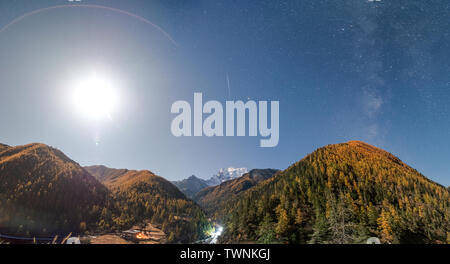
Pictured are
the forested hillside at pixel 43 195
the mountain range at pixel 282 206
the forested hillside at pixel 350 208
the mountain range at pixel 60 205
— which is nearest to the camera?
the forested hillside at pixel 350 208

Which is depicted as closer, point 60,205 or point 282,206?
point 282,206

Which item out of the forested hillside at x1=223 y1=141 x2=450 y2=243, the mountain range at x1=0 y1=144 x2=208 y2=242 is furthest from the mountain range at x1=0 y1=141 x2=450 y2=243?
the mountain range at x1=0 y1=144 x2=208 y2=242

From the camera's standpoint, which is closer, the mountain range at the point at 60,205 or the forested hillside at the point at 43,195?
the forested hillside at the point at 43,195

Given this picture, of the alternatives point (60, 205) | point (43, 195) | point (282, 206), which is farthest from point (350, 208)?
point (43, 195)

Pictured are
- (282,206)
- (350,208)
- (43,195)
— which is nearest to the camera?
(350,208)

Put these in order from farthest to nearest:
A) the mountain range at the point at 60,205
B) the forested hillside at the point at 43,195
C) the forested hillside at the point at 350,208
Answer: the mountain range at the point at 60,205, the forested hillside at the point at 43,195, the forested hillside at the point at 350,208

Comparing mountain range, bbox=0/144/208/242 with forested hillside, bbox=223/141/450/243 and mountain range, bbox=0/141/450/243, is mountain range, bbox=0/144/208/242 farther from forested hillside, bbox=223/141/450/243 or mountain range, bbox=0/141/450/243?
forested hillside, bbox=223/141/450/243

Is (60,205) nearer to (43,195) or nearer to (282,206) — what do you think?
(43,195)

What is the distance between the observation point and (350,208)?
91.4 metres

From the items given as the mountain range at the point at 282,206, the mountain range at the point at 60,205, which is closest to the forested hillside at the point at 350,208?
the mountain range at the point at 282,206

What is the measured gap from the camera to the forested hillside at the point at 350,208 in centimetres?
7681

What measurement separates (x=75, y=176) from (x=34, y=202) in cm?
4595

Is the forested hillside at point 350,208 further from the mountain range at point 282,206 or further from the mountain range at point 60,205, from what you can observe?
the mountain range at point 60,205
